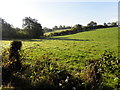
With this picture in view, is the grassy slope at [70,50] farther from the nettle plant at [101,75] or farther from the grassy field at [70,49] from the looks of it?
the nettle plant at [101,75]

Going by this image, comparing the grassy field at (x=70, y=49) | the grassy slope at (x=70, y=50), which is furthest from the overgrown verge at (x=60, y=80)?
the grassy field at (x=70, y=49)

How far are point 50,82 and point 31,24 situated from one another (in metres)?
59.3

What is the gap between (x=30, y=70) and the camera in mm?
7547

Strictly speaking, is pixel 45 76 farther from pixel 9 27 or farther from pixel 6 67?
pixel 9 27

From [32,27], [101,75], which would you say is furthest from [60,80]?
[32,27]

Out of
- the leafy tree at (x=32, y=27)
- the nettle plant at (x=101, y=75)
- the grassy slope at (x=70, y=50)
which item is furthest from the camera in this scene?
the leafy tree at (x=32, y=27)

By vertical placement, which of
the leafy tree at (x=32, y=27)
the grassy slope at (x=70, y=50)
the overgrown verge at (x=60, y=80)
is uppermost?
the leafy tree at (x=32, y=27)

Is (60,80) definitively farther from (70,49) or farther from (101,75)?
(70,49)

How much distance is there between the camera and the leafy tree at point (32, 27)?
59.9 meters

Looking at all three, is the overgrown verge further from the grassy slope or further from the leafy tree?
the leafy tree

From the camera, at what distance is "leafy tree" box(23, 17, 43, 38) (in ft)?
197

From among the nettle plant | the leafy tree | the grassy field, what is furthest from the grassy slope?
the leafy tree

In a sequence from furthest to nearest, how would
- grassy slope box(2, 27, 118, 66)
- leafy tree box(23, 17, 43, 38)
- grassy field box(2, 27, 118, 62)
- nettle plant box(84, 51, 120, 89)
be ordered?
leafy tree box(23, 17, 43, 38), grassy field box(2, 27, 118, 62), grassy slope box(2, 27, 118, 66), nettle plant box(84, 51, 120, 89)

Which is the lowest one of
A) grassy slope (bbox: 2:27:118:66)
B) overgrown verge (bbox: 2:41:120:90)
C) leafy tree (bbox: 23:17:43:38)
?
overgrown verge (bbox: 2:41:120:90)
